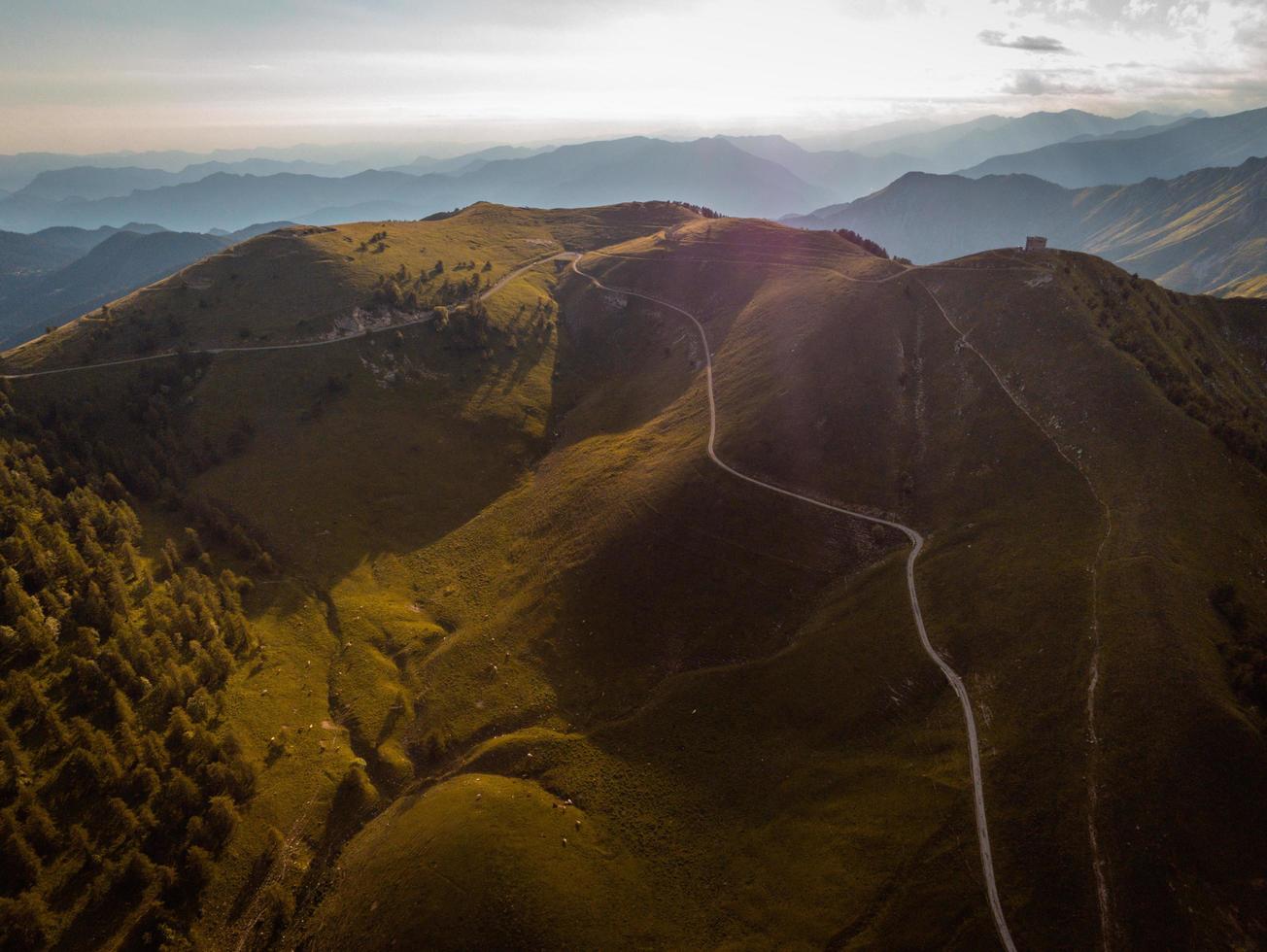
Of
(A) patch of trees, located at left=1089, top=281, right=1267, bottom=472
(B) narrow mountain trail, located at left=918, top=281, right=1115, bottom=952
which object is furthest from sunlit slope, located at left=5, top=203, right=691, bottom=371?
(A) patch of trees, located at left=1089, top=281, right=1267, bottom=472

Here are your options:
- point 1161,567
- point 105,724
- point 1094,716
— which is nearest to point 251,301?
point 105,724

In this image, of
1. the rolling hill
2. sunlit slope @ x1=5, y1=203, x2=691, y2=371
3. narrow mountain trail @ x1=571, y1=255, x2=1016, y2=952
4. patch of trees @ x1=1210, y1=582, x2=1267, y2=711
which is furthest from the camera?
sunlit slope @ x1=5, y1=203, x2=691, y2=371

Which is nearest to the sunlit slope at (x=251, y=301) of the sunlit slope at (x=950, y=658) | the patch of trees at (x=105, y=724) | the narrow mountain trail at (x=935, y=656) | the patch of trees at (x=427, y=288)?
the patch of trees at (x=427, y=288)

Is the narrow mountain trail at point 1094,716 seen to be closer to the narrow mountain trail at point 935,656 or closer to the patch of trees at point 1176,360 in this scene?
the narrow mountain trail at point 935,656

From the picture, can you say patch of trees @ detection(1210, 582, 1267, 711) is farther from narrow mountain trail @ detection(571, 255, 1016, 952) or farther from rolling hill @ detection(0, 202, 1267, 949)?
narrow mountain trail @ detection(571, 255, 1016, 952)

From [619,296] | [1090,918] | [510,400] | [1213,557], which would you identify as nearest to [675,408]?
[510,400]
